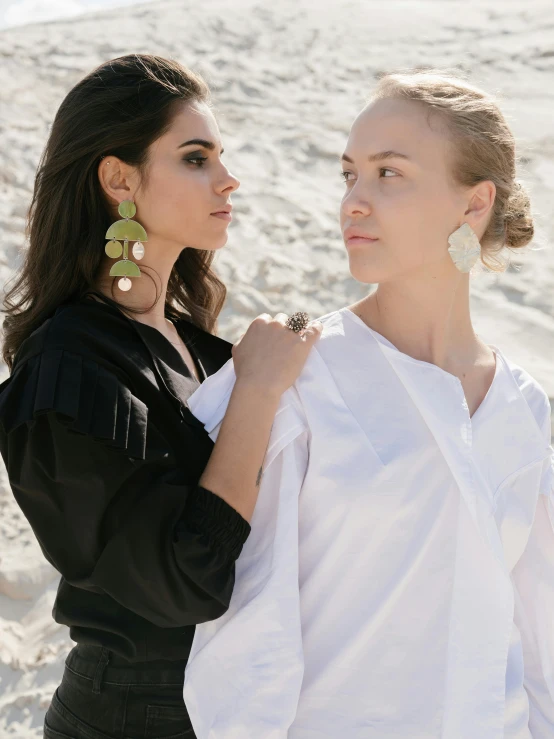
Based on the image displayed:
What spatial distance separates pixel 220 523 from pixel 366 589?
29 centimetres

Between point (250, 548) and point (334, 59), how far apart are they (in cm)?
645

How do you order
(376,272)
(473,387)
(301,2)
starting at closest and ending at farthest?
(376,272) < (473,387) < (301,2)

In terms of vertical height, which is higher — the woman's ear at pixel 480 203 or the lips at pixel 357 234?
the woman's ear at pixel 480 203

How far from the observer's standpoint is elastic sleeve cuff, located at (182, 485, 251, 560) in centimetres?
171

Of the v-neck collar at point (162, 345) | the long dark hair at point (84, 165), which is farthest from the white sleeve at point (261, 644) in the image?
the long dark hair at point (84, 165)

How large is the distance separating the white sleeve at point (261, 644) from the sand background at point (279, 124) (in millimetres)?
970

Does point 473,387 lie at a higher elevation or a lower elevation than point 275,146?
higher

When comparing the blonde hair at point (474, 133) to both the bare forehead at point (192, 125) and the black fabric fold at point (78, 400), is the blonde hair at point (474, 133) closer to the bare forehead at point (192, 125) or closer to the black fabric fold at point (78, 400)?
the bare forehead at point (192, 125)

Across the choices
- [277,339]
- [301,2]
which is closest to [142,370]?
[277,339]

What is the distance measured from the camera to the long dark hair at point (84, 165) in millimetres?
2123

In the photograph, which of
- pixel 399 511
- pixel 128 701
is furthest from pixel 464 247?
pixel 128 701

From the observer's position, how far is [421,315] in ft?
6.34

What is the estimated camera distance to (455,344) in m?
2.00

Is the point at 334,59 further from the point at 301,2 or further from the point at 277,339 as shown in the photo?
the point at 277,339
